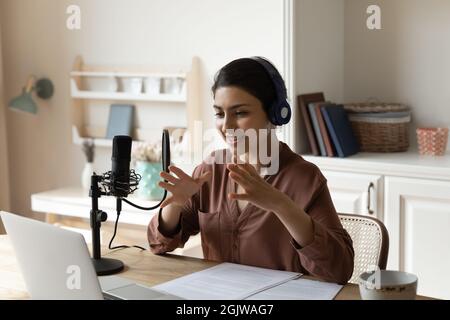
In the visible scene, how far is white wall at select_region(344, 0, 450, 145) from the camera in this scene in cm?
316

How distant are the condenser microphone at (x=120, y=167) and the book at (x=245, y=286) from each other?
0.27m

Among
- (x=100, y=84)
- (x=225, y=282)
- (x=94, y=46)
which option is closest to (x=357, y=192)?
(x=225, y=282)

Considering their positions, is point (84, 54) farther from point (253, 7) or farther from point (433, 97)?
point (433, 97)

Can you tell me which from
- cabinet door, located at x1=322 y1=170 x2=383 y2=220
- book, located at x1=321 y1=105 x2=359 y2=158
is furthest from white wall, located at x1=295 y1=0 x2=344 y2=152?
cabinet door, located at x1=322 y1=170 x2=383 y2=220

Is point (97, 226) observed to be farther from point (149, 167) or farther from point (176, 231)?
point (149, 167)

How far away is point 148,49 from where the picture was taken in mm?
3771

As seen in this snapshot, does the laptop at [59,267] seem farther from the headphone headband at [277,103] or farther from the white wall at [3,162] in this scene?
the white wall at [3,162]

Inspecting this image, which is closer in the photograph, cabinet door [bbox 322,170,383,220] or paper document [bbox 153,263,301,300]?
paper document [bbox 153,263,301,300]

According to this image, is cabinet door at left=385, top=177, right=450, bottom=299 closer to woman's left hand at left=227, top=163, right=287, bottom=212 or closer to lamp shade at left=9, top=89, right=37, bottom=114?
woman's left hand at left=227, top=163, right=287, bottom=212

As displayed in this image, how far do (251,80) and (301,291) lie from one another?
2.05ft

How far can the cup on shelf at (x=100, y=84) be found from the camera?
12.7 ft

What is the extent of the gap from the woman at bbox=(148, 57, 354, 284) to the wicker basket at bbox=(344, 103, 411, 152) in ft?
3.97

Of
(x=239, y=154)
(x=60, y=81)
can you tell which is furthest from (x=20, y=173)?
(x=239, y=154)

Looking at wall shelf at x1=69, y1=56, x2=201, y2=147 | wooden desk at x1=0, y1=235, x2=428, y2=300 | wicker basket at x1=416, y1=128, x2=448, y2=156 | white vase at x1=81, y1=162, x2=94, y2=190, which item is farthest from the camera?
white vase at x1=81, y1=162, x2=94, y2=190
